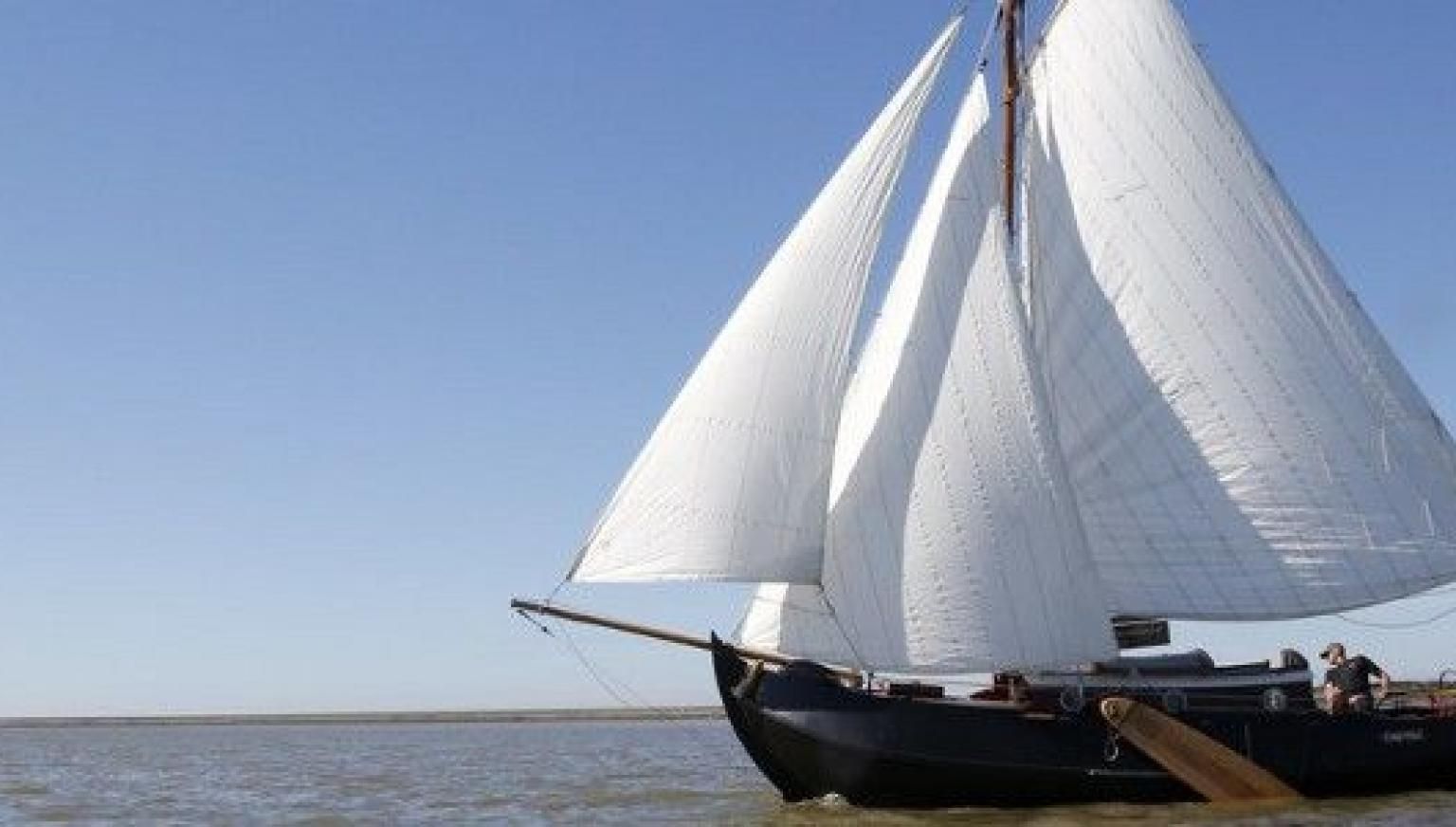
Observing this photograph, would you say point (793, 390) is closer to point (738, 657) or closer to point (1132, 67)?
point (738, 657)

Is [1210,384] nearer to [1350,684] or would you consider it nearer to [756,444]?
[1350,684]

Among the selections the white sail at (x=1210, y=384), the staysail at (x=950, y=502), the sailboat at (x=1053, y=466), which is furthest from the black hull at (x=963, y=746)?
the white sail at (x=1210, y=384)

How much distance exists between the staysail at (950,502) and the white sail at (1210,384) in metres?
2.71

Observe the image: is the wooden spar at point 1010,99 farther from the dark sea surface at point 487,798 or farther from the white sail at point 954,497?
the dark sea surface at point 487,798

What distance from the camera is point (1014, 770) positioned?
27328 millimetres

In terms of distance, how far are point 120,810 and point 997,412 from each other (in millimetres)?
19874

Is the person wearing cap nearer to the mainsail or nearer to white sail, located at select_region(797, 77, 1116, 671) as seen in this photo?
the mainsail

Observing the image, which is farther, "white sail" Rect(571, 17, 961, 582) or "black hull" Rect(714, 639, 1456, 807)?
"black hull" Rect(714, 639, 1456, 807)

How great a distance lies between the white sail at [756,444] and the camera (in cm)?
2650

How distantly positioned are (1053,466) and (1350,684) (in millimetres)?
6667

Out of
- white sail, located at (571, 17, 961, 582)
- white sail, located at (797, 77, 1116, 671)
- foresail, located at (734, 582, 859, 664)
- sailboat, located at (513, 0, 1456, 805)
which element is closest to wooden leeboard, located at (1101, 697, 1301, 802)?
sailboat, located at (513, 0, 1456, 805)

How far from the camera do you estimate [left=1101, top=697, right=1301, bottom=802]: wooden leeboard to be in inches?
1089

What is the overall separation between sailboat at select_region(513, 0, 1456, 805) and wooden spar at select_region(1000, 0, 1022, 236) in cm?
7

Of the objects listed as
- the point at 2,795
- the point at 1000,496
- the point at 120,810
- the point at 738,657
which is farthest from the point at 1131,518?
the point at 2,795
